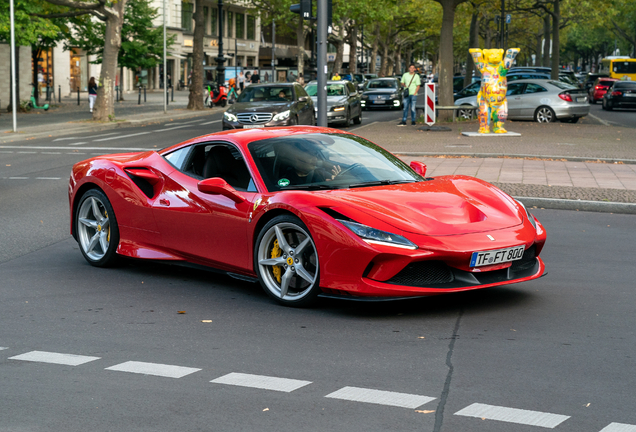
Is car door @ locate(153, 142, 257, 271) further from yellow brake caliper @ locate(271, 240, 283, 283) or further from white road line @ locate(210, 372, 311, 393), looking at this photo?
white road line @ locate(210, 372, 311, 393)

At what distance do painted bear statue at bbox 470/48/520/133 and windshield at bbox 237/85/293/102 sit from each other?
538cm

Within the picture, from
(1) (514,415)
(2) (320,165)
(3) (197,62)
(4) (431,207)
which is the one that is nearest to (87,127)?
(3) (197,62)

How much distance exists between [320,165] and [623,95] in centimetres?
3826

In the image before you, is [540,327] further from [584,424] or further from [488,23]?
[488,23]

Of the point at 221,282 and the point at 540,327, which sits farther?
the point at 221,282

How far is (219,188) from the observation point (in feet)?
21.7

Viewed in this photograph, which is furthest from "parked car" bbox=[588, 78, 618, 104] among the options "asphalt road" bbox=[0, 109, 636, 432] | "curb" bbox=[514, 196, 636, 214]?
"asphalt road" bbox=[0, 109, 636, 432]

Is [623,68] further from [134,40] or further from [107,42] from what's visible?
[107,42]

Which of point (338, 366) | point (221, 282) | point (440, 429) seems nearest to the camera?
point (440, 429)

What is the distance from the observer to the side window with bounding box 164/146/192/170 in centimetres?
743

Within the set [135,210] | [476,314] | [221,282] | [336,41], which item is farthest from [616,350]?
[336,41]

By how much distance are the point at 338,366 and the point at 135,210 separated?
3239 mm

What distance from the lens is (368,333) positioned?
5.63 metres

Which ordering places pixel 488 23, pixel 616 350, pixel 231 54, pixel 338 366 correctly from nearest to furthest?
1. pixel 338 366
2. pixel 616 350
3. pixel 488 23
4. pixel 231 54
